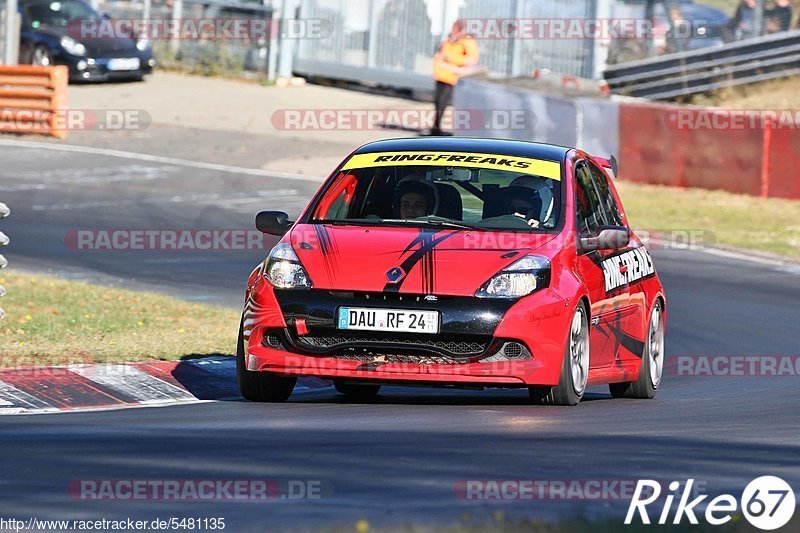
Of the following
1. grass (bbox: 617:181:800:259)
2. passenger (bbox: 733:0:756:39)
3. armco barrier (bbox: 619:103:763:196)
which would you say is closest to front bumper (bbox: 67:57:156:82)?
passenger (bbox: 733:0:756:39)

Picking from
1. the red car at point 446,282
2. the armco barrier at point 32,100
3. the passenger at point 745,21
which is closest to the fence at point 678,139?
the passenger at point 745,21

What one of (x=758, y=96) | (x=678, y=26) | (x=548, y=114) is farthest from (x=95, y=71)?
(x=758, y=96)

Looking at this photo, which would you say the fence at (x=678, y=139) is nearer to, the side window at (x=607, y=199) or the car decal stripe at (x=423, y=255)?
the side window at (x=607, y=199)

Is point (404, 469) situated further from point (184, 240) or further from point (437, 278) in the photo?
point (184, 240)

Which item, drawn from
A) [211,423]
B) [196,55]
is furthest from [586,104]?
[211,423]

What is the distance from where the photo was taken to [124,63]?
33.3 metres

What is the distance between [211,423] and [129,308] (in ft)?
18.3

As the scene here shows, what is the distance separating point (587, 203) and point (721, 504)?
4.21 meters

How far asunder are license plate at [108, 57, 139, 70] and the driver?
2406 centimetres

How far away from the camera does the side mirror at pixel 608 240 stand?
9.80 meters

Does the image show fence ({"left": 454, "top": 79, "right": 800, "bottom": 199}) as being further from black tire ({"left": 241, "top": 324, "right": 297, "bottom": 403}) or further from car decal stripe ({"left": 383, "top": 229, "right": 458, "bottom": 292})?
black tire ({"left": 241, "top": 324, "right": 297, "bottom": 403})

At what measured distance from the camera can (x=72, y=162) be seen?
26031 millimetres

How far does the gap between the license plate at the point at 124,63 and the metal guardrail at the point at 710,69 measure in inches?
368

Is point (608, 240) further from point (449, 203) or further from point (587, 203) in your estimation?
point (449, 203)
